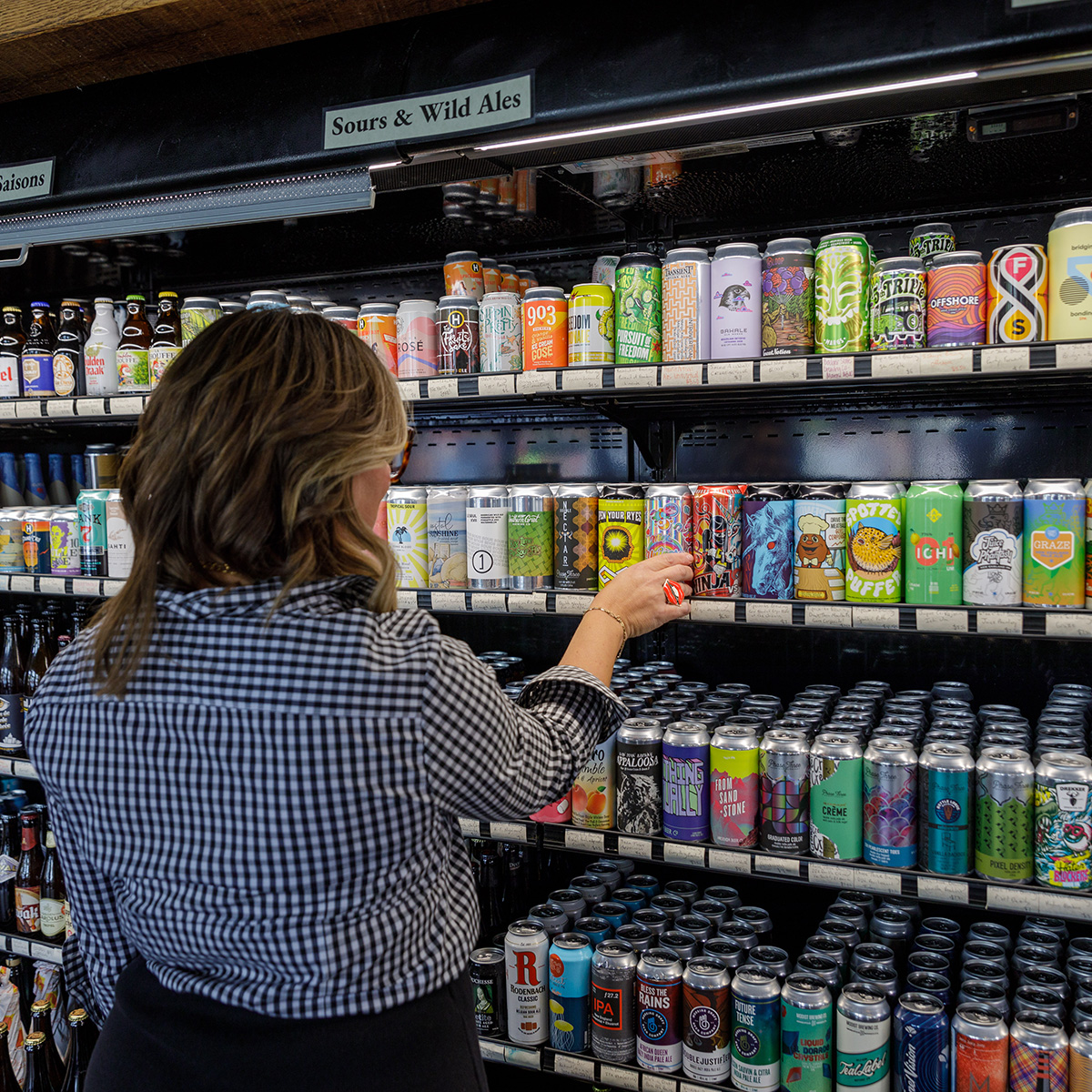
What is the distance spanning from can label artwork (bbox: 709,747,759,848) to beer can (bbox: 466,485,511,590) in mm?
584

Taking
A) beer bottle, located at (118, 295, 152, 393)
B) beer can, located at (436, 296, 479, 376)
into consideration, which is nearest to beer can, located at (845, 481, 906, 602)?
beer can, located at (436, 296, 479, 376)

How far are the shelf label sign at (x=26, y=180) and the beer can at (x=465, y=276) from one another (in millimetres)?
912

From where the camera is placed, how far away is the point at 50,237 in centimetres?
210

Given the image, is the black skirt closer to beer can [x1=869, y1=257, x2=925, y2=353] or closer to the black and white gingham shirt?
the black and white gingham shirt

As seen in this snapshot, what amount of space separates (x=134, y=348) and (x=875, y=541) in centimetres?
196

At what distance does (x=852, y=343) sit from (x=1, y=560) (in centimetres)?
242

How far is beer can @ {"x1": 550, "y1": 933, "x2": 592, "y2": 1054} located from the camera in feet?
5.83

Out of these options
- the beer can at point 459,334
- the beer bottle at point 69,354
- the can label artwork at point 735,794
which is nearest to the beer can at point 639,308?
the beer can at point 459,334

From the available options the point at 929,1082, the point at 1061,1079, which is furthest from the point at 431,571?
the point at 1061,1079

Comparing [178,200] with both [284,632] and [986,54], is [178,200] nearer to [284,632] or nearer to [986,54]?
[284,632]

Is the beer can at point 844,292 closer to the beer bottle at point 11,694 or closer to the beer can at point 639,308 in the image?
the beer can at point 639,308

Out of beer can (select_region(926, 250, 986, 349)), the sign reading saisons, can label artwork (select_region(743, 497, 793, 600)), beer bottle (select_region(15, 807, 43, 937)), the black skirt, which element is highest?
the sign reading saisons

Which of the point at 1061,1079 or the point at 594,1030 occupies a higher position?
the point at 1061,1079

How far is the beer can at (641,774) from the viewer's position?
5.89ft
